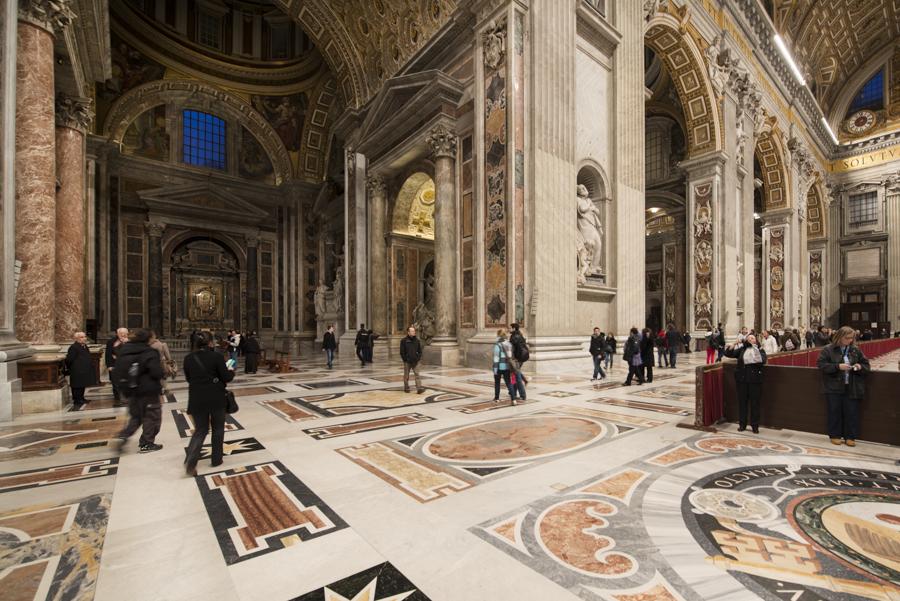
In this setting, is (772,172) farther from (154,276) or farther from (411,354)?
(154,276)

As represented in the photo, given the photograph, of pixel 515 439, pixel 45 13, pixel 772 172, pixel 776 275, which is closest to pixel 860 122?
pixel 772 172

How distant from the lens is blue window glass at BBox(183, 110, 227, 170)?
79.5 ft

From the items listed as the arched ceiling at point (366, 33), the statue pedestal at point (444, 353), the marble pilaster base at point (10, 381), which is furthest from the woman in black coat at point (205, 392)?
the arched ceiling at point (366, 33)

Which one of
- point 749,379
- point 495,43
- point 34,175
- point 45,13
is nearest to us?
point 749,379

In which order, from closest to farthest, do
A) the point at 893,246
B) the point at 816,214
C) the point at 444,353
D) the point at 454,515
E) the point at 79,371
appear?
the point at 454,515
the point at 79,371
the point at 444,353
the point at 893,246
the point at 816,214

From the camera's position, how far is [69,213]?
10.2 meters

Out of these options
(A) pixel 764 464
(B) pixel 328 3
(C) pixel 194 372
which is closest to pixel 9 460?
(C) pixel 194 372

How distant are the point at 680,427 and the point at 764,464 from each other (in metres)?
1.43

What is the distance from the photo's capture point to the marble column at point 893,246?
29.5 m

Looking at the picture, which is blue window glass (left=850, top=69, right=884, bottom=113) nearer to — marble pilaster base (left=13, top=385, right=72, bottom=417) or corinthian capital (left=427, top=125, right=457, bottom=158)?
corinthian capital (left=427, top=125, right=457, bottom=158)

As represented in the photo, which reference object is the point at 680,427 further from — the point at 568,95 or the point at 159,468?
the point at 568,95

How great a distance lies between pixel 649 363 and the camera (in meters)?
9.25

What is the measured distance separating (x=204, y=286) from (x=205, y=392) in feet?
78.1

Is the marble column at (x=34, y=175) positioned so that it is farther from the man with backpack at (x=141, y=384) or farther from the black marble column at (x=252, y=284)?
the black marble column at (x=252, y=284)
